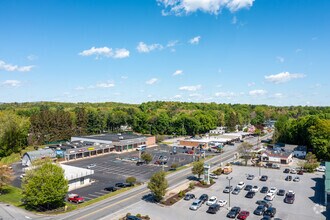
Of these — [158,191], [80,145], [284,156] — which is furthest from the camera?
[80,145]

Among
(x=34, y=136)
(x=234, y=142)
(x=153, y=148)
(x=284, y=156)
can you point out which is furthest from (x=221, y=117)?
(x=34, y=136)

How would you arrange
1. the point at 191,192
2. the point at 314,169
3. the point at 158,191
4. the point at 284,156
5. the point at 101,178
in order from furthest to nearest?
the point at 284,156 < the point at 314,169 < the point at 101,178 < the point at 191,192 < the point at 158,191

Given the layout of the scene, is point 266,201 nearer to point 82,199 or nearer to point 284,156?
point 82,199

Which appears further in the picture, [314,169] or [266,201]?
[314,169]

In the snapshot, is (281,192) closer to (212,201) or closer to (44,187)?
(212,201)

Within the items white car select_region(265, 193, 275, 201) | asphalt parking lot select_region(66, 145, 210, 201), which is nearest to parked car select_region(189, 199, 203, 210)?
white car select_region(265, 193, 275, 201)

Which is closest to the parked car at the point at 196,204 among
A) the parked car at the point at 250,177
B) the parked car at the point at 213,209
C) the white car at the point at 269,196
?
the parked car at the point at 213,209

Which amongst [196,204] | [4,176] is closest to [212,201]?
[196,204]
